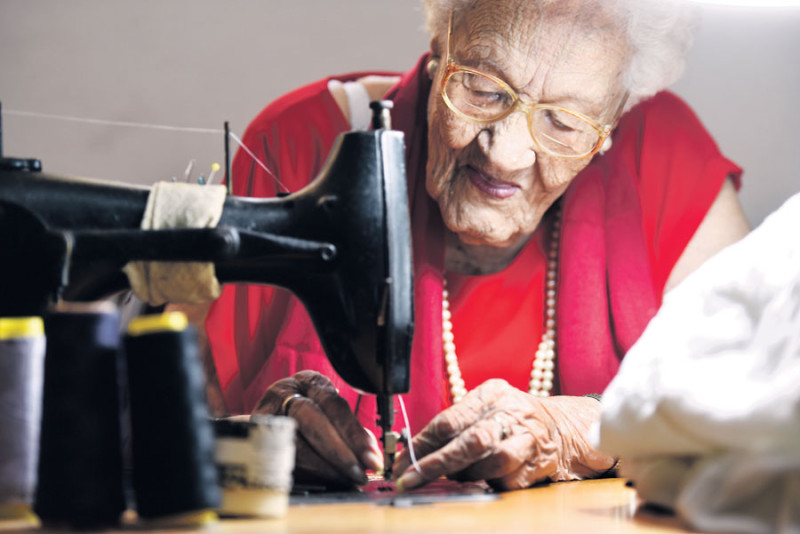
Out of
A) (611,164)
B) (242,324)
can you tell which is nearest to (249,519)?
(242,324)

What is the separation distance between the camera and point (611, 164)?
5.84ft

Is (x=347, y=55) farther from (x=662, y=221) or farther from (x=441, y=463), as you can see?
(x=441, y=463)

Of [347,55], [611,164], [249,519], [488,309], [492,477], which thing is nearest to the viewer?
[249,519]

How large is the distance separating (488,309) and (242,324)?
0.47 meters

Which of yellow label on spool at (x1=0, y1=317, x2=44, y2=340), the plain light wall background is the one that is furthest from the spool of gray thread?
the plain light wall background

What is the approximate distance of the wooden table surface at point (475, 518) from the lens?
0.74 metres

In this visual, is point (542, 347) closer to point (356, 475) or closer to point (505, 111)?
point (505, 111)

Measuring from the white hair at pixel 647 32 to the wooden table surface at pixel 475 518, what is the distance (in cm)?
82

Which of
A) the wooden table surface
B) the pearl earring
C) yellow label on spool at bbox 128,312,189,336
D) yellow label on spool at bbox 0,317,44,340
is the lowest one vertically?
the wooden table surface

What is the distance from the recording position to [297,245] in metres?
0.96

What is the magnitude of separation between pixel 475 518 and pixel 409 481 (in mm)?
180

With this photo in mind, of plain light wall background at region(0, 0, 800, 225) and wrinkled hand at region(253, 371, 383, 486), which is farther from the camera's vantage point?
plain light wall background at region(0, 0, 800, 225)

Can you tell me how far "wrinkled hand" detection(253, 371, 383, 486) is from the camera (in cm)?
102

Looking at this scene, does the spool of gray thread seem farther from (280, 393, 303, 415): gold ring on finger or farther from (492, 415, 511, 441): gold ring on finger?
(492, 415, 511, 441): gold ring on finger
